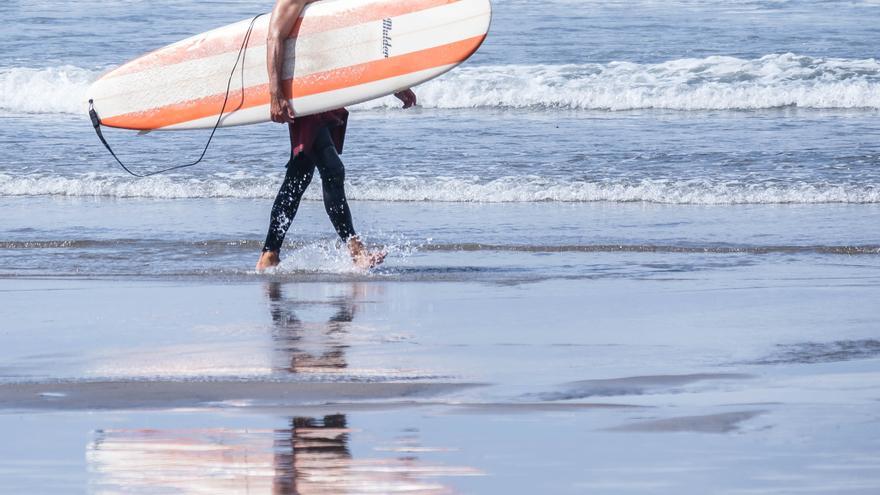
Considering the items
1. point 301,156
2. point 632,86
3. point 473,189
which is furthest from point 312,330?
point 632,86

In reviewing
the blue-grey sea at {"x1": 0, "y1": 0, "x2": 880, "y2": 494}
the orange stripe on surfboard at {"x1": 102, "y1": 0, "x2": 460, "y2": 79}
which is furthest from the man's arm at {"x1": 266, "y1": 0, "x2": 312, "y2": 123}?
the blue-grey sea at {"x1": 0, "y1": 0, "x2": 880, "y2": 494}

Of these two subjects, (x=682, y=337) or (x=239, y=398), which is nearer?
(x=239, y=398)

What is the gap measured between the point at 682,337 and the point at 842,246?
2985 mm

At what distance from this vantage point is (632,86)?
1792 cm

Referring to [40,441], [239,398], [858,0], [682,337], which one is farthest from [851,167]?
[858,0]

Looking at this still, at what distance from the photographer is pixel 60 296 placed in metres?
7.48

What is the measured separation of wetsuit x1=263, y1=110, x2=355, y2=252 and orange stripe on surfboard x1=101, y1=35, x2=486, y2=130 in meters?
0.18

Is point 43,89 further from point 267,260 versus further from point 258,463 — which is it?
point 258,463

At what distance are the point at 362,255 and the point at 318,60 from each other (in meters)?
1.03

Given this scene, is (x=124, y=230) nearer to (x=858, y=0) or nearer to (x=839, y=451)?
(x=839, y=451)

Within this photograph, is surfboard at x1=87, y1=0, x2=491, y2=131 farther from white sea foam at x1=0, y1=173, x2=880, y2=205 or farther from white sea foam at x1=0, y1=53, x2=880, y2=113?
white sea foam at x1=0, y1=53, x2=880, y2=113

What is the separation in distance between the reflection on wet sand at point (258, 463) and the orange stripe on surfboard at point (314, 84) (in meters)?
3.60

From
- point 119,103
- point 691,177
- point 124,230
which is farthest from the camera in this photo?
point 691,177

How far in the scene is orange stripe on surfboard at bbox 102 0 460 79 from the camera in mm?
8297
